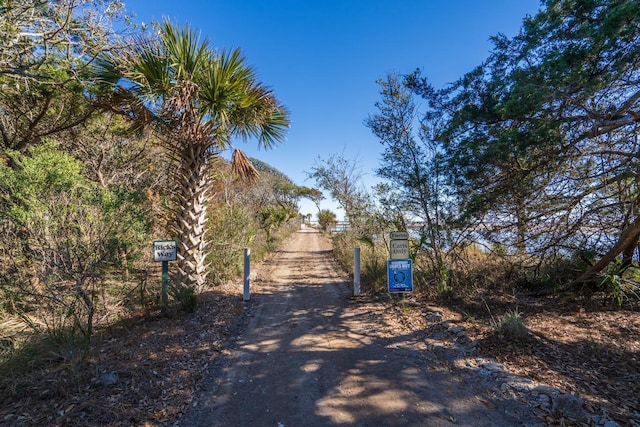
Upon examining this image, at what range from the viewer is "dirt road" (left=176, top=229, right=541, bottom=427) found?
8.14ft

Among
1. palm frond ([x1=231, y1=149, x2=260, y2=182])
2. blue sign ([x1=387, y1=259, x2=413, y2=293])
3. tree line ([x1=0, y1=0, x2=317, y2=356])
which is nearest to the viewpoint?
tree line ([x1=0, y1=0, x2=317, y2=356])

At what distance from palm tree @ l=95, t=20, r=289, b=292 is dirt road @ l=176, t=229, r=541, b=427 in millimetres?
2502

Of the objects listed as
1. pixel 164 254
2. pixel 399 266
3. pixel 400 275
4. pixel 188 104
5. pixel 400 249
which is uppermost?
pixel 188 104

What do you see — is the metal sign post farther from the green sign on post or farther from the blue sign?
the green sign on post

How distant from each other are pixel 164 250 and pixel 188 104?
8.63 feet

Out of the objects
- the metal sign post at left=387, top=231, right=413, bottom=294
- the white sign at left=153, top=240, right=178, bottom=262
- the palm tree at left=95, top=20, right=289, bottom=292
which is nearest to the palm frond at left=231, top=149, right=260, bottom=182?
the palm tree at left=95, top=20, right=289, bottom=292

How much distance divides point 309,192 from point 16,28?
1472 inches

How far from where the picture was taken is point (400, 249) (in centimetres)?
566

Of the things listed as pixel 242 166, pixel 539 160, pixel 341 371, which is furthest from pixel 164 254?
pixel 539 160

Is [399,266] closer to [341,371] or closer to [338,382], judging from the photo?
[341,371]

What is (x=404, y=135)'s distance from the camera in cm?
627

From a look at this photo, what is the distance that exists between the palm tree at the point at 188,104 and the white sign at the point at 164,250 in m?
0.75

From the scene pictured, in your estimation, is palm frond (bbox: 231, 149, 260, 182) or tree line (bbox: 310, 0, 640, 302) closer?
tree line (bbox: 310, 0, 640, 302)

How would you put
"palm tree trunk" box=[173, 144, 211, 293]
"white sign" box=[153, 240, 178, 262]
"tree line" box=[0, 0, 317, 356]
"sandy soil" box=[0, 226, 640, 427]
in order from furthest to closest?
"palm tree trunk" box=[173, 144, 211, 293]
"white sign" box=[153, 240, 178, 262]
"tree line" box=[0, 0, 317, 356]
"sandy soil" box=[0, 226, 640, 427]
